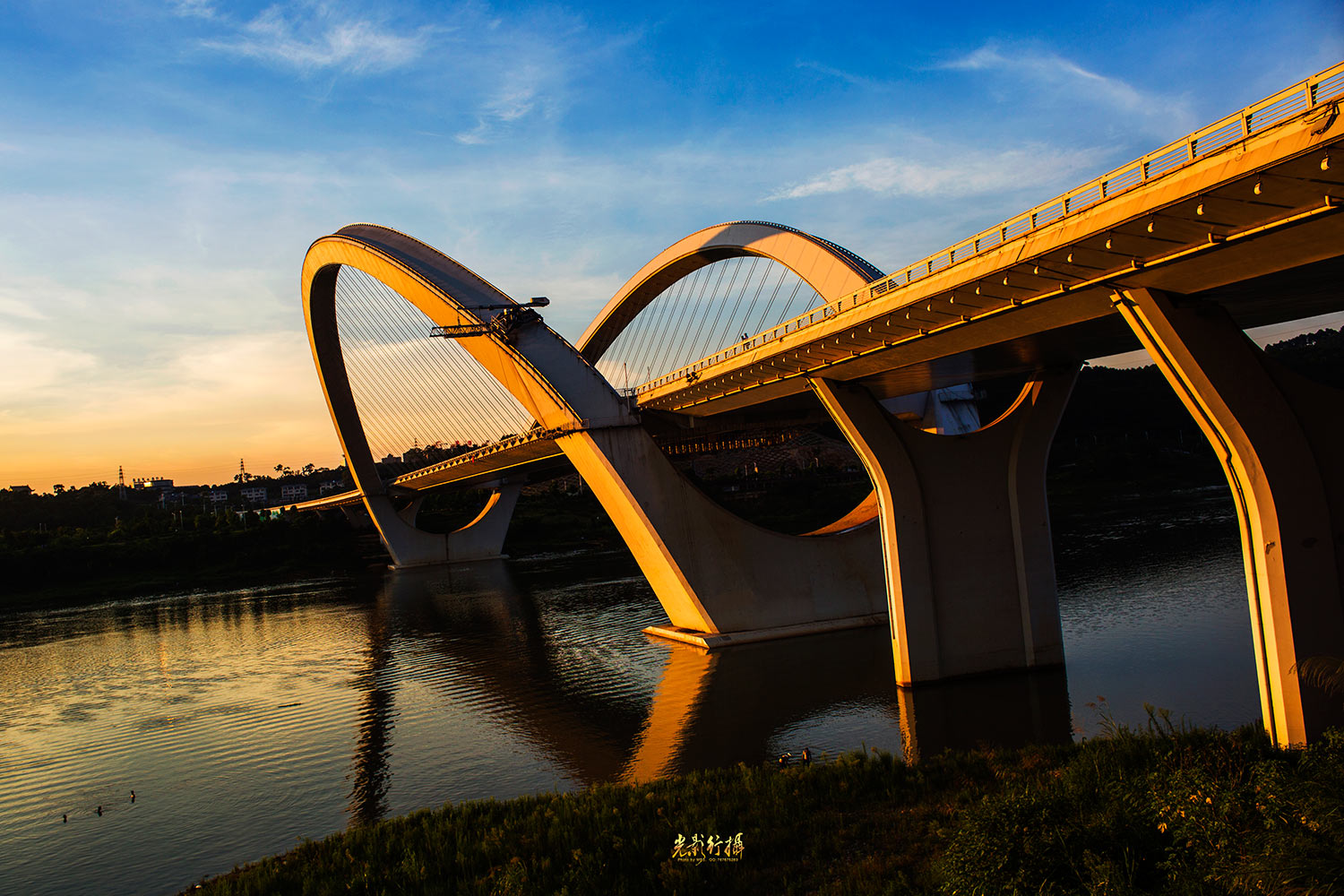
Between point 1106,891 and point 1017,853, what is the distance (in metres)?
0.69

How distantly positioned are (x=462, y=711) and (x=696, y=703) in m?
5.38

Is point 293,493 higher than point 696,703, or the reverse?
point 293,493

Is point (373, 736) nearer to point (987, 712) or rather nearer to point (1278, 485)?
point (987, 712)

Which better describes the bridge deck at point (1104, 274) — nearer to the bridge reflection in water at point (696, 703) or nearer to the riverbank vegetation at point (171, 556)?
the bridge reflection in water at point (696, 703)

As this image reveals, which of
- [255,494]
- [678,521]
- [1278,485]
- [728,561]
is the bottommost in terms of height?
[728,561]

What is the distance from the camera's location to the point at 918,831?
964 cm

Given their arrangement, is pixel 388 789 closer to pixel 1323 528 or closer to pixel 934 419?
pixel 1323 528

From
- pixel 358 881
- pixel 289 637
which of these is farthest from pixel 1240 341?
pixel 289 637

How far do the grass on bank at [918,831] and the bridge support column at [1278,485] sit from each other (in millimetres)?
1010

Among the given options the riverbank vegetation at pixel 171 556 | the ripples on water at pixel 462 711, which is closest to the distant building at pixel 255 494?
the riverbank vegetation at pixel 171 556

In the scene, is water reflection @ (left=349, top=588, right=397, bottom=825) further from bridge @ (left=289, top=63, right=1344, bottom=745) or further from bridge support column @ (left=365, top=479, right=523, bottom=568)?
bridge support column @ (left=365, top=479, right=523, bottom=568)

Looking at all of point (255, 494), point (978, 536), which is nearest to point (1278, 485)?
point (978, 536)

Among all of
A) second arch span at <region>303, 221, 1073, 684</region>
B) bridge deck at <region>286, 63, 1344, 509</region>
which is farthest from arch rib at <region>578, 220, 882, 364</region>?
bridge deck at <region>286, 63, 1344, 509</region>

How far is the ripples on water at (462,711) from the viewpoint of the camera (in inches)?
568
